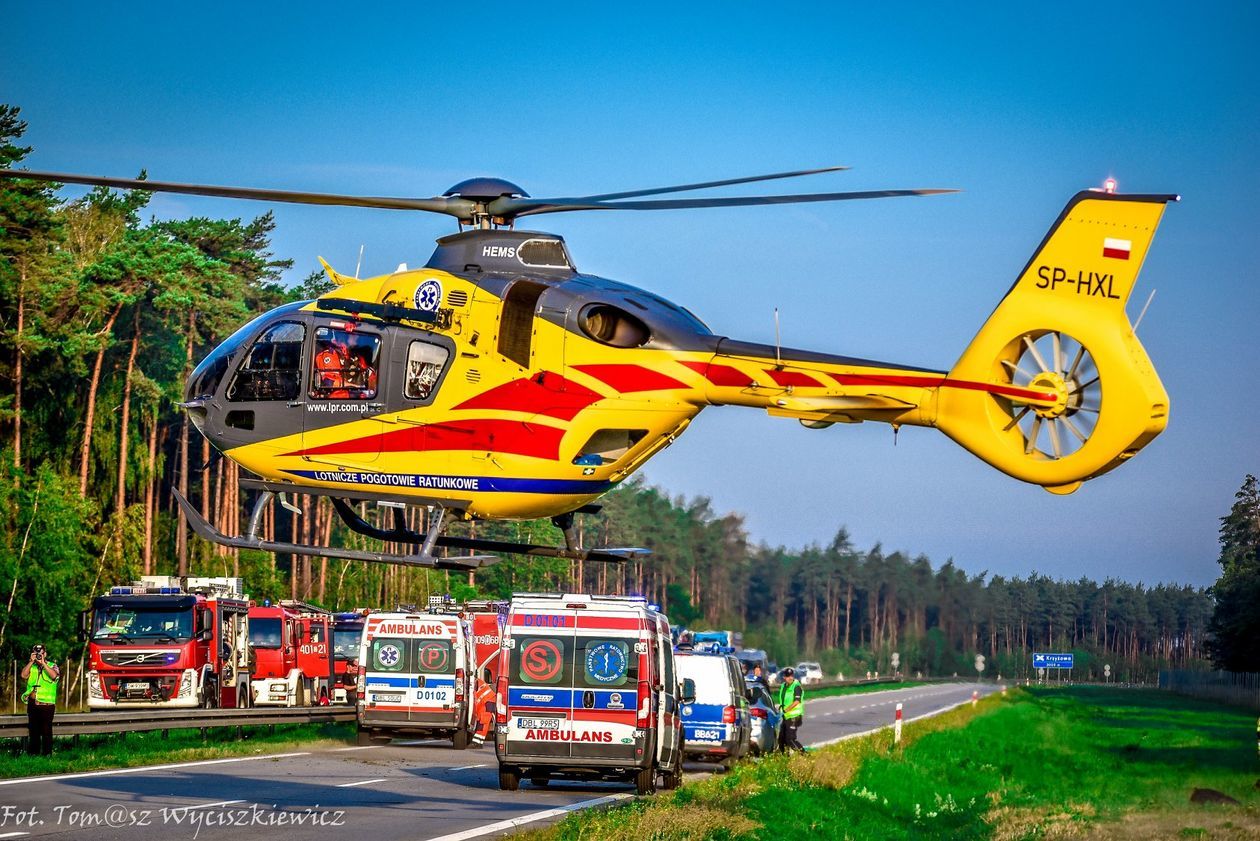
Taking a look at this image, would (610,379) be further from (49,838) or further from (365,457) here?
(49,838)

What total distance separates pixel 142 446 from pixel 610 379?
1928 inches

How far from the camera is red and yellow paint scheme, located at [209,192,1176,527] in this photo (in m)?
14.7

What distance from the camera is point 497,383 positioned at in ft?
55.7

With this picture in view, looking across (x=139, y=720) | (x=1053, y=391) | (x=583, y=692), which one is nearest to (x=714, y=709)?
(x=583, y=692)

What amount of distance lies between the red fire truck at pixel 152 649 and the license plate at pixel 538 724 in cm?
1596

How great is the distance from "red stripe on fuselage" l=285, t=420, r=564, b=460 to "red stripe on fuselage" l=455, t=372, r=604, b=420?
0.53 feet

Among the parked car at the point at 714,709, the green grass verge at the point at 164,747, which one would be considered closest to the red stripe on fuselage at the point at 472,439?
the green grass verge at the point at 164,747

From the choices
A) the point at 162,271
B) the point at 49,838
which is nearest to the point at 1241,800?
the point at 49,838

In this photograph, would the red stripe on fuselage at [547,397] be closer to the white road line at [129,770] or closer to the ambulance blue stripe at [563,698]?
the ambulance blue stripe at [563,698]

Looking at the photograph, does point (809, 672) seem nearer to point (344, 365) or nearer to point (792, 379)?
point (344, 365)

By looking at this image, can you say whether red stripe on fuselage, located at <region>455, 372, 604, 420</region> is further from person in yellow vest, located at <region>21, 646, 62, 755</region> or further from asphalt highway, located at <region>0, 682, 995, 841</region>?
person in yellow vest, located at <region>21, 646, 62, 755</region>

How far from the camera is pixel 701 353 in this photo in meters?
16.5

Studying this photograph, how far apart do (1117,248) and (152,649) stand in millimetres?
27864

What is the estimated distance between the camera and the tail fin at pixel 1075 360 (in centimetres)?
1316
